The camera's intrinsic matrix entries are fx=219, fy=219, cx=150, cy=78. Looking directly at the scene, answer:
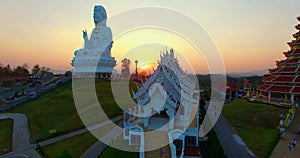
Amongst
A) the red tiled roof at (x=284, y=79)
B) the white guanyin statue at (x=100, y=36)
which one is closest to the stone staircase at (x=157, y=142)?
the red tiled roof at (x=284, y=79)

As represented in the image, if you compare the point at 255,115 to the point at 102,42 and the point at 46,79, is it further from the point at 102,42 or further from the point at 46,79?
the point at 46,79

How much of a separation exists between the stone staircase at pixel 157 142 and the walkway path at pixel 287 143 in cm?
887

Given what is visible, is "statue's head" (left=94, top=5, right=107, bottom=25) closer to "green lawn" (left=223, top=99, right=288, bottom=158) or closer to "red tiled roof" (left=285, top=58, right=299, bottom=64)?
"green lawn" (left=223, top=99, right=288, bottom=158)

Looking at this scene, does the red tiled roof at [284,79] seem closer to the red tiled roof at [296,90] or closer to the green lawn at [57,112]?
the red tiled roof at [296,90]

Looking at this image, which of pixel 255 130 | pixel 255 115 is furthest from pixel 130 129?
pixel 255 115

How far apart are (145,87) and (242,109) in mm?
20914

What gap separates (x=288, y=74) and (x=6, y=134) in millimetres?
39583

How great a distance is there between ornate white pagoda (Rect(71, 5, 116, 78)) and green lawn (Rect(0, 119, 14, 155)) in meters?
20.6

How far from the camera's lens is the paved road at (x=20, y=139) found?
61.8ft

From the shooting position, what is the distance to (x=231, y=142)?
2081 cm

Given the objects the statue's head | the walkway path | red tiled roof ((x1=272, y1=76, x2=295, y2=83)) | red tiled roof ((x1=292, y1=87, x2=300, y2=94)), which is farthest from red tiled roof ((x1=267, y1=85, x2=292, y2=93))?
the statue's head

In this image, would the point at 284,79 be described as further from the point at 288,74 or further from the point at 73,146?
the point at 73,146

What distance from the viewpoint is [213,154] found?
16453 millimetres

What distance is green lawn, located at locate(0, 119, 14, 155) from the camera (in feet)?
68.2
